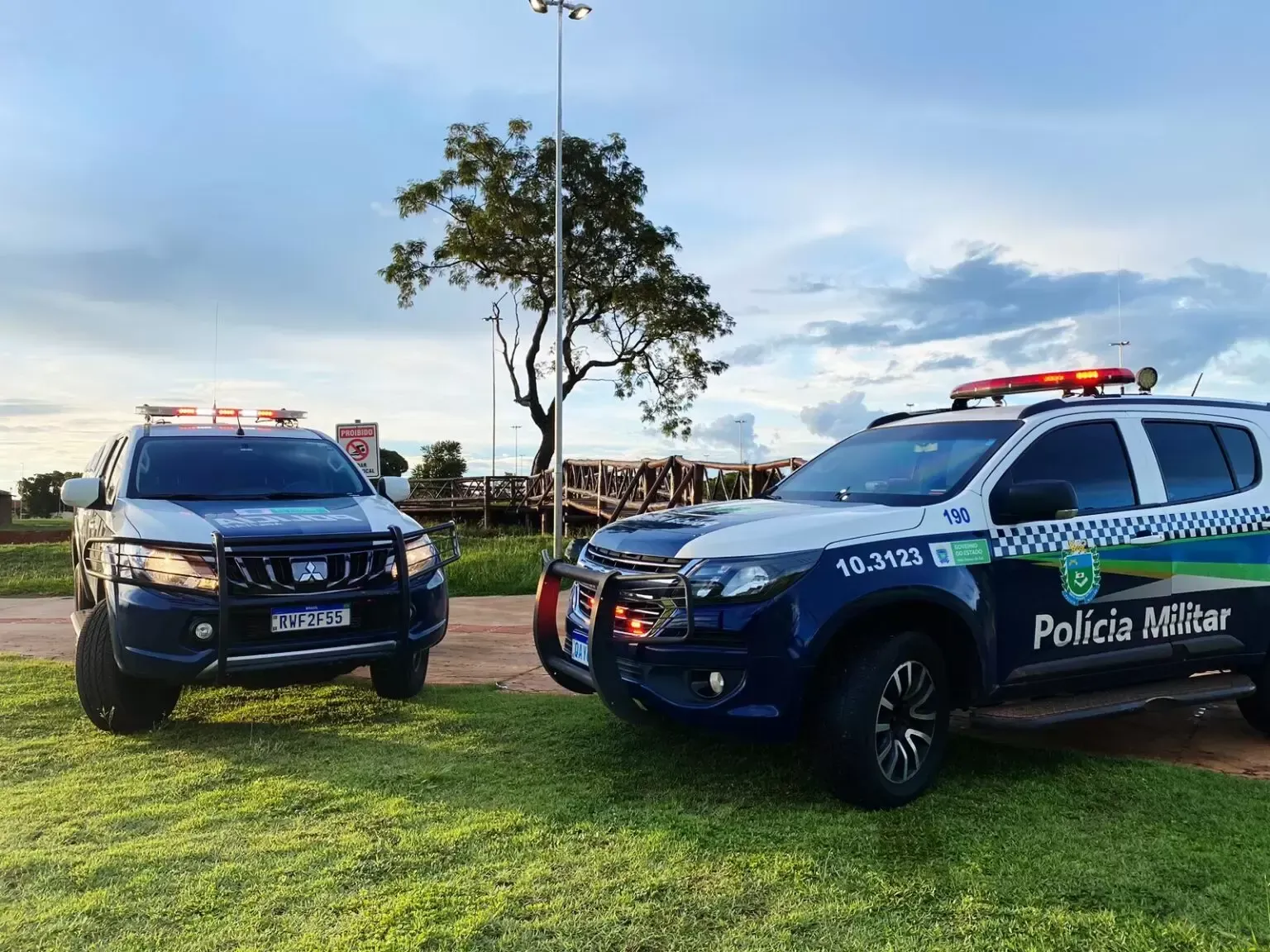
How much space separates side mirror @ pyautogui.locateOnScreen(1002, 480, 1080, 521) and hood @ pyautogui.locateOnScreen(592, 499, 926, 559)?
1.38ft

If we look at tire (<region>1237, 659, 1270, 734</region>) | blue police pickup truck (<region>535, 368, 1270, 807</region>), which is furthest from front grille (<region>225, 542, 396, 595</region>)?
tire (<region>1237, 659, 1270, 734</region>)

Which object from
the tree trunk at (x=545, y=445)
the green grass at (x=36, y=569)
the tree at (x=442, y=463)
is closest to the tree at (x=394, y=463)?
the tree at (x=442, y=463)

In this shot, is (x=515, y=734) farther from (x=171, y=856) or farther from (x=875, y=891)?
(x=875, y=891)

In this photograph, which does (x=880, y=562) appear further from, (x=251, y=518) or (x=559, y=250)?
(x=559, y=250)

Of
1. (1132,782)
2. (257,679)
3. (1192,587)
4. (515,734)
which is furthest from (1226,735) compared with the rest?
(257,679)

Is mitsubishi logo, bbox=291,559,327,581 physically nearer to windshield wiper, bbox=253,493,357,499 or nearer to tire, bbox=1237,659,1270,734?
windshield wiper, bbox=253,493,357,499

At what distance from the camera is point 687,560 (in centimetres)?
407

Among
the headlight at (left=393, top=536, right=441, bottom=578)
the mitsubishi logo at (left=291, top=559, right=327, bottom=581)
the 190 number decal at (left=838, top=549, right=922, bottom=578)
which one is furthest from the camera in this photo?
the headlight at (left=393, top=536, right=441, bottom=578)

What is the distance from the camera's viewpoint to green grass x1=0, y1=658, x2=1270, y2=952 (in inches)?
120

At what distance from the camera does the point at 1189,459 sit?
17.0 feet

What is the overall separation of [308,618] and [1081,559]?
3994 millimetres

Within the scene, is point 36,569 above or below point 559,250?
below

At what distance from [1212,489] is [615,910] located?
4.02 metres

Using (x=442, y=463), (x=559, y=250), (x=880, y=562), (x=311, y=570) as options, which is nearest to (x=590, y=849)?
(x=880, y=562)
